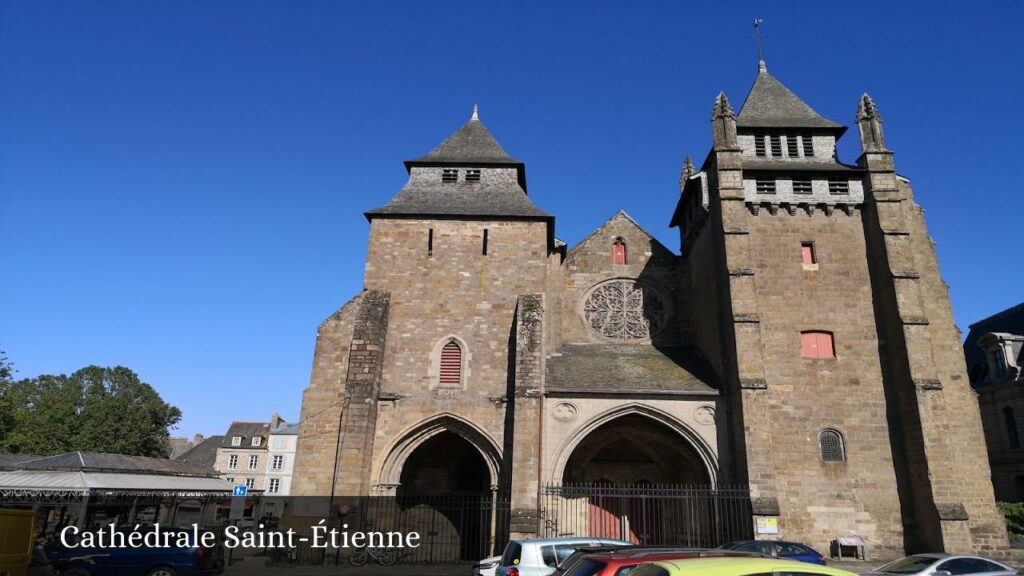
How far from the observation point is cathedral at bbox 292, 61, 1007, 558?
1574 cm

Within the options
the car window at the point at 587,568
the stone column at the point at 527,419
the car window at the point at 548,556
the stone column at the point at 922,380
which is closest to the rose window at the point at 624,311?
the stone column at the point at 527,419

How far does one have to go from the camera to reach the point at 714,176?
781 inches

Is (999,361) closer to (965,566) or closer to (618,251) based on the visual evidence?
(618,251)

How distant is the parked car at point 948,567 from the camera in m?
9.49

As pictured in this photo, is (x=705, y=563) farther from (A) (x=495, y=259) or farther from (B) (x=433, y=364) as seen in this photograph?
(A) (x=495, y=259)

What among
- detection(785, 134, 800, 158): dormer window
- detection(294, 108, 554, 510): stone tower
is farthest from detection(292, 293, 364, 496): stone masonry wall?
detection(785, 134, 800, 158): dormer window

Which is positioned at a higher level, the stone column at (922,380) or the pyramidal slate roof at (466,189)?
the pyramidal slate roof at (466,189)

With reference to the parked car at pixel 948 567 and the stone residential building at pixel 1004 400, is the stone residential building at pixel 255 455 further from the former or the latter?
the parked car at pixel 948 567

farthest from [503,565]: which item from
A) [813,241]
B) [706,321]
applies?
[813,241]

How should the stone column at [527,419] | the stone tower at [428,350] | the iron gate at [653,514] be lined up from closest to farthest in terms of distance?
the stone column at [527,419] < the iron gate at [653,514] < the stone tower at [428,350]

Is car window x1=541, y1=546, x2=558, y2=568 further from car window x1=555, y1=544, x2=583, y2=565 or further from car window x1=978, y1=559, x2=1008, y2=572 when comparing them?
car window x1=978, y1=559, x2=1008, y2=572

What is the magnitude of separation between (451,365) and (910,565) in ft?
38.7

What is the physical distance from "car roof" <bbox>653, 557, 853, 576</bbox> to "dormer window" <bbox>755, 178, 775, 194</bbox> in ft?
56.4

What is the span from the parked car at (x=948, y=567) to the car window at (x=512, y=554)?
5.46 metres
